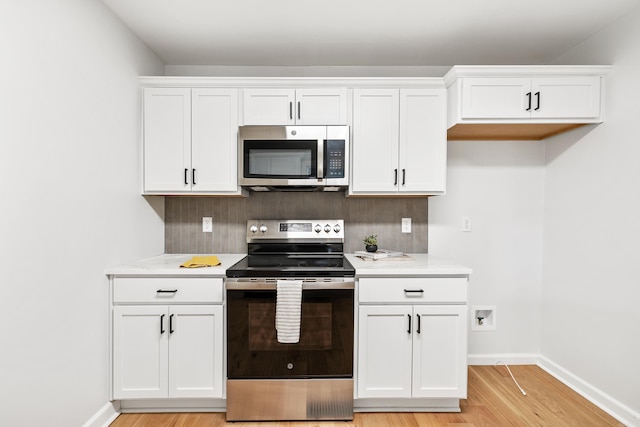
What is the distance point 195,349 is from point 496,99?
2549mm

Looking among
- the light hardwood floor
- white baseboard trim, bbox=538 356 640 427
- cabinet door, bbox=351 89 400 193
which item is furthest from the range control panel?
white baseboard trim, bbox=538 356 640 427

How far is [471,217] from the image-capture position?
2.75 meters

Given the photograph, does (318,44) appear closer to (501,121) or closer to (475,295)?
(501,121)

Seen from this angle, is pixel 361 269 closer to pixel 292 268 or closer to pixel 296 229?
pixel 292 268

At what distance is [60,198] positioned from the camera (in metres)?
1.60

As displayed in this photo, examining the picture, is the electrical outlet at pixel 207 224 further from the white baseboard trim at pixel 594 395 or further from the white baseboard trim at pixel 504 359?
the white baseboard trim at pixel 594 395

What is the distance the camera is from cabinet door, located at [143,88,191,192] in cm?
232

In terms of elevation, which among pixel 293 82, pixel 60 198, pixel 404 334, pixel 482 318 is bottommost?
pixel 482 318

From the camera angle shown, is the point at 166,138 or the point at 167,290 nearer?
the point at 167,290

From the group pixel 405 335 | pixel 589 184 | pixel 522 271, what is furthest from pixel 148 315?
pixel 589 184

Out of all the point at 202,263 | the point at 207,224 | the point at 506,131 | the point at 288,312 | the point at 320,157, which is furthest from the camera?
the point at 207,224

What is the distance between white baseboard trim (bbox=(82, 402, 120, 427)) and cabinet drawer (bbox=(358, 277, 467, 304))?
5.46 feet

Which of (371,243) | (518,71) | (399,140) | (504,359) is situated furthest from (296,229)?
(504,359)

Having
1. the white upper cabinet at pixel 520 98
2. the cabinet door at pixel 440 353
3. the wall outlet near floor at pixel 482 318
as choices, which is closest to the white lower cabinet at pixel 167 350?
the cabinet door at pixel 440 353
